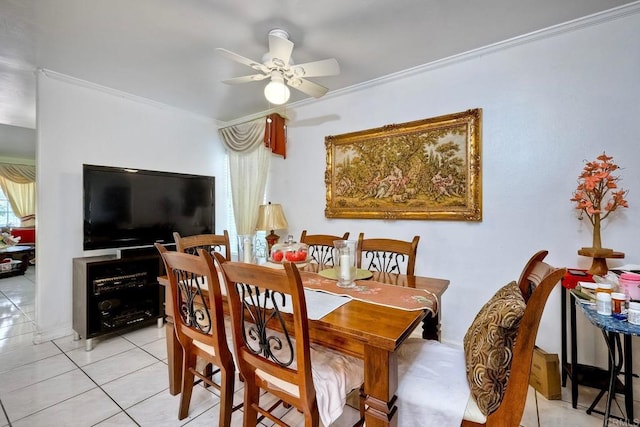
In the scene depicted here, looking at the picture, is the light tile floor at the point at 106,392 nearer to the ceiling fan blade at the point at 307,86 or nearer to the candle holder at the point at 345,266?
the candle holder at the point at 345,266

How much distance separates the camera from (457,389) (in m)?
1.12

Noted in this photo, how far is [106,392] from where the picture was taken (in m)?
1.86

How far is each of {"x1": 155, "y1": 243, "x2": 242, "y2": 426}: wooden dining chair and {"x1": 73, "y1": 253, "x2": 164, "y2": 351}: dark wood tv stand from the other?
1.52 meters

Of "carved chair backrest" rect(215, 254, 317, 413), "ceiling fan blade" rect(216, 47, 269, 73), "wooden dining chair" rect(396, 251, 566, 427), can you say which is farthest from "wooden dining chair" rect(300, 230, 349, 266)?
"ceiling fan blade" rect(216, 47, 269, 73)

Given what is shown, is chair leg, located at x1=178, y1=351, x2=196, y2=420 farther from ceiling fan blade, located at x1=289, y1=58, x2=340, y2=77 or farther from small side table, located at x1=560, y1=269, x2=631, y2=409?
small side table, located at x1=560, y1=269, x2=631, y2=409

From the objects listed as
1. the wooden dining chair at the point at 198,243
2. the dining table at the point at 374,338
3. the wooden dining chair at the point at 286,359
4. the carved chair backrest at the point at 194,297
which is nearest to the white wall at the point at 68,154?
the wooden dining chair at the point at 198,243

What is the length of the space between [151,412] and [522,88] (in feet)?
11.3

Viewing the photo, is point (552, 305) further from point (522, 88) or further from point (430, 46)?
point (430, 46)

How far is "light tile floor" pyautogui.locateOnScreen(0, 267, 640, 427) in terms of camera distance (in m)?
1.60

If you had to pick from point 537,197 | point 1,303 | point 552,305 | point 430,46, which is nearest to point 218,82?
point 430,46

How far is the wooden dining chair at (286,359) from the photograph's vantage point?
1000 millimetres

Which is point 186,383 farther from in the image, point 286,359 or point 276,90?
point 276,90

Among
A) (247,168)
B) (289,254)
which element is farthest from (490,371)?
(247,168)

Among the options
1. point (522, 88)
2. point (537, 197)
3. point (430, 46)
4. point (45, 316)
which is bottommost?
point (45, 316)
